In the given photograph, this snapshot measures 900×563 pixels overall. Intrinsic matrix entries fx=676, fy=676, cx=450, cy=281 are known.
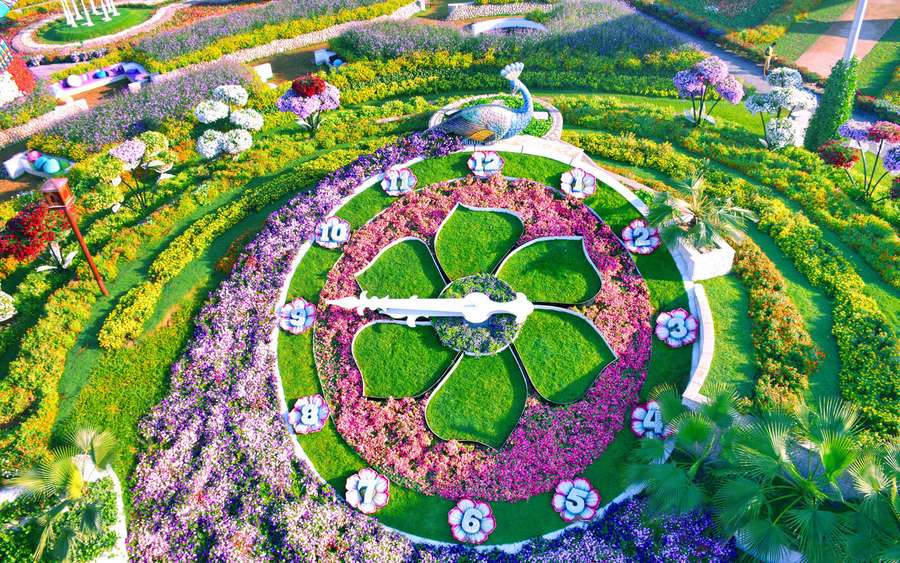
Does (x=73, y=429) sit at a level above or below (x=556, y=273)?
below

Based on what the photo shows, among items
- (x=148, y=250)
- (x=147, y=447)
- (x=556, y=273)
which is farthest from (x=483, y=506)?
(x=148, y=250)

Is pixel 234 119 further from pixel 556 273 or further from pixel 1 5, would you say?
pixel 1 5

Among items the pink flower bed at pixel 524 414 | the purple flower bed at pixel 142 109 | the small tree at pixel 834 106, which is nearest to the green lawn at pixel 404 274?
the pink flower bed at pixel 524 414

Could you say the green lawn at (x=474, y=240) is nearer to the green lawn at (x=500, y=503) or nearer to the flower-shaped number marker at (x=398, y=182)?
the flower-shaped number marker at (x=398, y=182)

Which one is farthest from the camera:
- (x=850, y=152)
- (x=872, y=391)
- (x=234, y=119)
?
(x=234, y=119)

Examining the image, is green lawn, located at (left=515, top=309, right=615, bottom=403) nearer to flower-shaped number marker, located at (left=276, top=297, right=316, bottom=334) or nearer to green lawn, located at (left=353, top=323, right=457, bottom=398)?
green lawn, located at (left=353, top=323, right=457, bottom=398)

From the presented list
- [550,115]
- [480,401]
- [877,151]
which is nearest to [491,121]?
[550,115]

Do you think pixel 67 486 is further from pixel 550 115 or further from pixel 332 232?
pixel 550 115

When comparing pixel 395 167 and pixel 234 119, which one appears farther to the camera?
pixel 234 119
